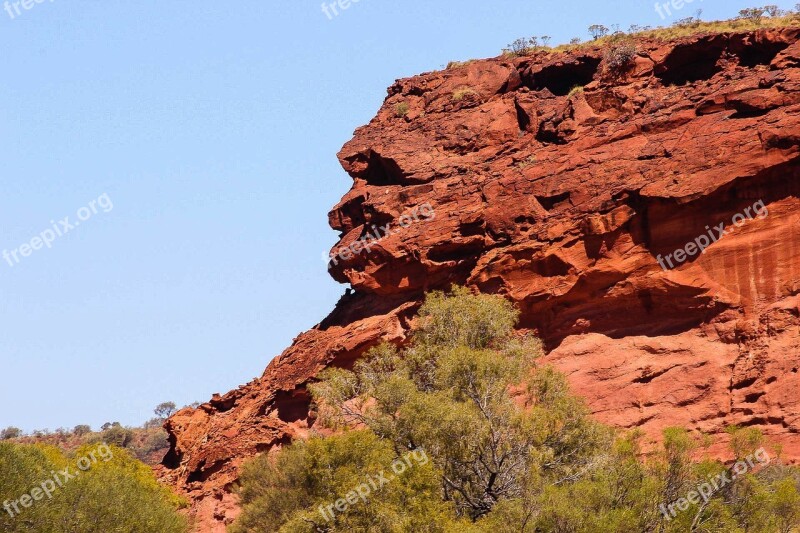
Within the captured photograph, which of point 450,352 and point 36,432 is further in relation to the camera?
point 36,432

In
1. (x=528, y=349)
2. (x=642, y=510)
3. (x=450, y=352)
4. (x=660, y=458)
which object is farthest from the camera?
(x=528, y=349)

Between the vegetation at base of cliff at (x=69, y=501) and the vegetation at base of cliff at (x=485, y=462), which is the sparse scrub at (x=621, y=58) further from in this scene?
the vegetation at base of cliff at (x=69, y=501)

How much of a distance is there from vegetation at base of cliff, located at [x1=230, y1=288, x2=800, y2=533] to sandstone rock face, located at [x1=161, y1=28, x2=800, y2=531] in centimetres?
231

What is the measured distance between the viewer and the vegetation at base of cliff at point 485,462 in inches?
1180

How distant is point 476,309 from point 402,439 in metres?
A: 7.84

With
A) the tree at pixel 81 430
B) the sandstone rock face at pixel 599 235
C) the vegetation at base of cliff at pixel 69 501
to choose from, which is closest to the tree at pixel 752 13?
the sandstone rock face at pixel 599 235

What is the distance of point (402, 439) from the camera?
34.5m

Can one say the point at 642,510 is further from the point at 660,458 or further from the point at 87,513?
the point at 87,513

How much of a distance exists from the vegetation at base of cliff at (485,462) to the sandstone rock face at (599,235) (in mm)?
2306

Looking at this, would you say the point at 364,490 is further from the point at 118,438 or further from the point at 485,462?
the point at 118,438

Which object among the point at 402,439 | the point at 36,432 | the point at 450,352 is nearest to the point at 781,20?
the point at 450,352

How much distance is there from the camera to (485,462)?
34.2m

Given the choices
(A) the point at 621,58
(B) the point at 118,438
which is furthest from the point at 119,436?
(A) the point at 621,58

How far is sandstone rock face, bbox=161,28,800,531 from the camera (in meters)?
38.3
